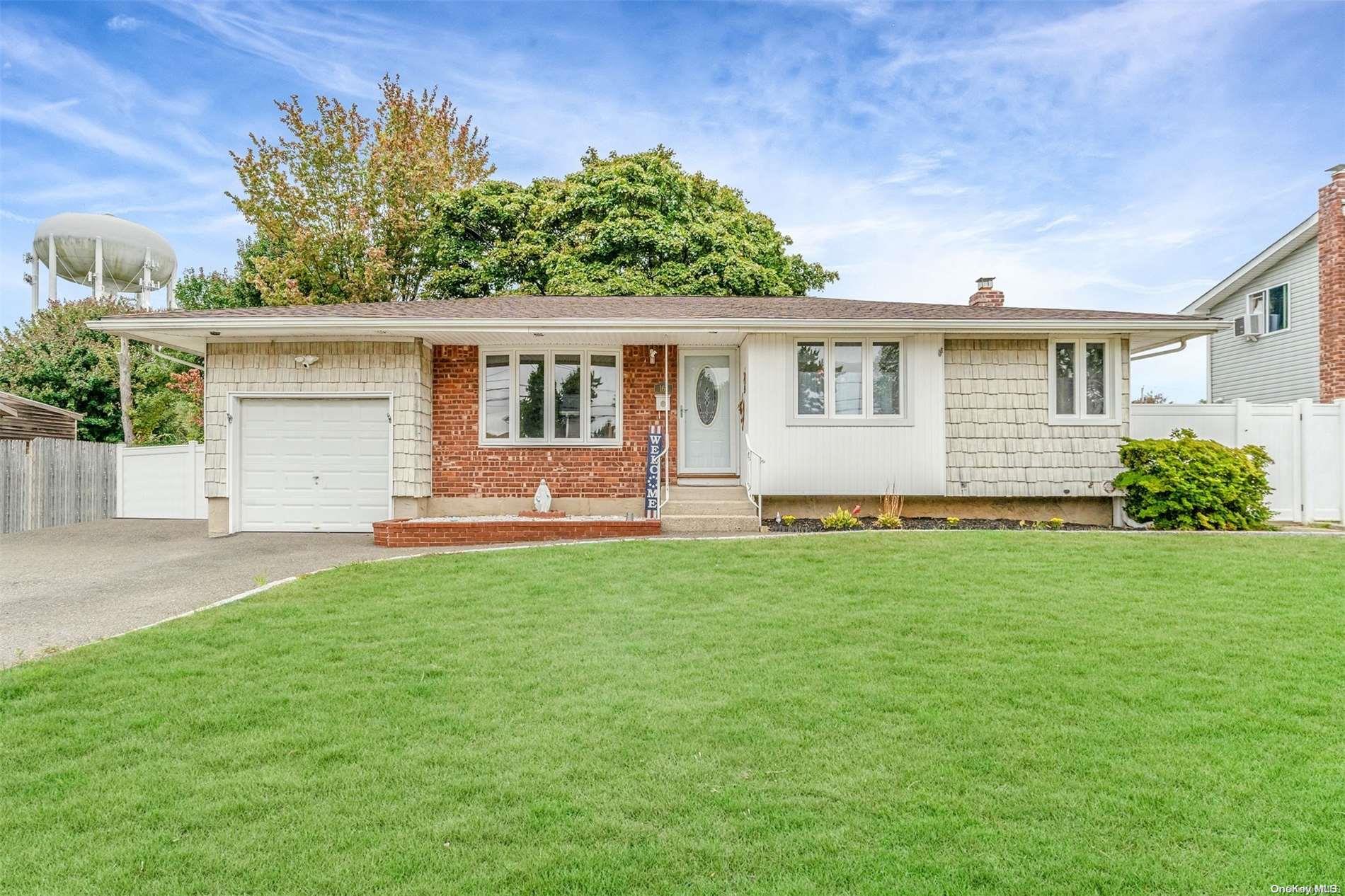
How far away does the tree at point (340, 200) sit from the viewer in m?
23.5

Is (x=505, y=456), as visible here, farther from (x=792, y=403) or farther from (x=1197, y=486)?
(x=1197, y=486)

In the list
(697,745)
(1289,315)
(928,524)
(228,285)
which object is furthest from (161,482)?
(1289,315)

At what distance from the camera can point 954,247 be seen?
17.9m

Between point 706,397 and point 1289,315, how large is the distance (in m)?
14.7

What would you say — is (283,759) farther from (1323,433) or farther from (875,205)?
(875,205)

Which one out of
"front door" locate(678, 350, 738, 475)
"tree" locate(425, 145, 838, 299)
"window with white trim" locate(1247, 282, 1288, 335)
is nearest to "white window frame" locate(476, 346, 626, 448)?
"front door" locate(678, 350, 738, 475)

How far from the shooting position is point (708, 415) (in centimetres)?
1205

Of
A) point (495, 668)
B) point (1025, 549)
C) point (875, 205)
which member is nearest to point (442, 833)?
point (495, 668)

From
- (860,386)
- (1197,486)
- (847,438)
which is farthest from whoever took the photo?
(860,386)

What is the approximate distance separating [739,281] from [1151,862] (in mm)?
18663

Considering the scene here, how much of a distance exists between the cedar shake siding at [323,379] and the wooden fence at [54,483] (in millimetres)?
4570

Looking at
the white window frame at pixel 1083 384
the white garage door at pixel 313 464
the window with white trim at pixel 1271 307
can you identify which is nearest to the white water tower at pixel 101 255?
the white garage door at pixel 313 464

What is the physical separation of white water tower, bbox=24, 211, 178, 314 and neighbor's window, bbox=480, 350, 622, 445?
18.9 m

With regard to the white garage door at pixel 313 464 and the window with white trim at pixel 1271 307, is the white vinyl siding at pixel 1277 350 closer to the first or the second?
the window with white trim at pixel 1271 307
